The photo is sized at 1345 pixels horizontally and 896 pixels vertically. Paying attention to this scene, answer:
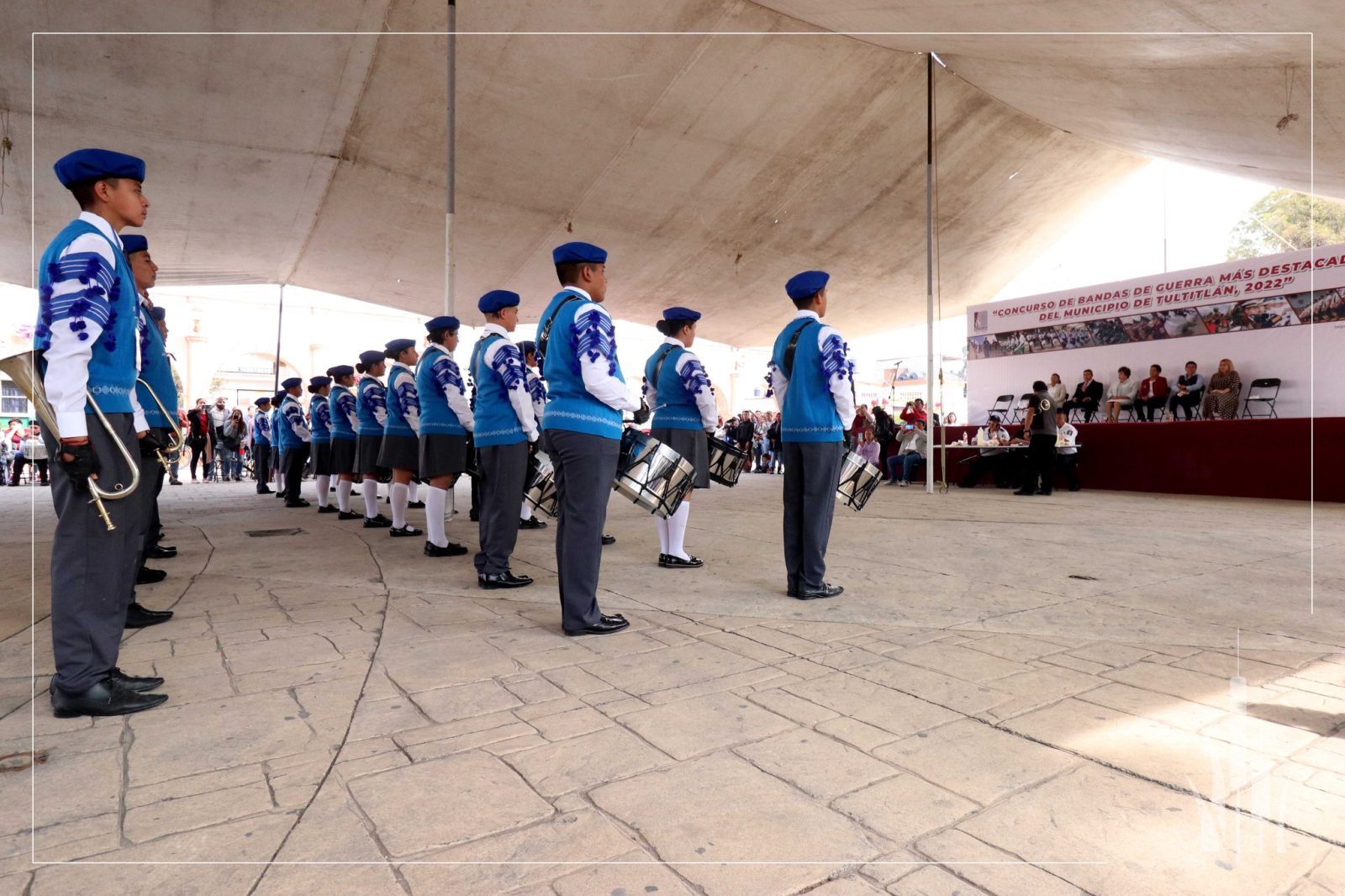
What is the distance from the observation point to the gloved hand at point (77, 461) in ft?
7.02

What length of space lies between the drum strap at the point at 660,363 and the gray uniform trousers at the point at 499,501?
1489 mm

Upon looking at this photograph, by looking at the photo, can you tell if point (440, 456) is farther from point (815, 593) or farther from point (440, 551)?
point (815, 593)

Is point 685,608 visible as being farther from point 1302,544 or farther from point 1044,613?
point 1302,544

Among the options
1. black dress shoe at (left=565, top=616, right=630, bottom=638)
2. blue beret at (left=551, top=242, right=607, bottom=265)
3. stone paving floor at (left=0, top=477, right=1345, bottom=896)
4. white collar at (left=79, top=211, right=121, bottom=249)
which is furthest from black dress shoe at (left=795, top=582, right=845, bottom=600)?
white collar at (left=79, top=211, right=121, bottom=249)

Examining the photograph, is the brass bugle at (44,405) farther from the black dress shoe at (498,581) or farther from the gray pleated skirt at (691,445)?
the gray pleated skirt at (691,445)

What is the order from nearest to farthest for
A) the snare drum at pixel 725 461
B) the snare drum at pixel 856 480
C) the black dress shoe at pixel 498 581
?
the black dress shoe at pixel 498 581
the snare drum at pixel 856 480
the snare drum at pixel 725 461

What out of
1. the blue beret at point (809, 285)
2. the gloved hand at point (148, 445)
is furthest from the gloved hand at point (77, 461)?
the blue beret at point (809, 285)

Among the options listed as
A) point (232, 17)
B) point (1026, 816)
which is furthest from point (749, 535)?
point (232, 17)

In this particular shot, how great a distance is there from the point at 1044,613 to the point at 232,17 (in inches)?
304

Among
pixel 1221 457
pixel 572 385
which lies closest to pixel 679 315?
pixel 572 385

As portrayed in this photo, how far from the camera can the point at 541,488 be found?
173 inches

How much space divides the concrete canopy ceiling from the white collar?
9.11ft

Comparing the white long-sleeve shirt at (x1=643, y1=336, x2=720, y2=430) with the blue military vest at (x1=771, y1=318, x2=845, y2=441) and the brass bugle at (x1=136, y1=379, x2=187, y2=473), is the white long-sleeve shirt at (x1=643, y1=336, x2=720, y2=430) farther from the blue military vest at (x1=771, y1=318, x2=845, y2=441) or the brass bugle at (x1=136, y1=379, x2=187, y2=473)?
the brass bugle at (x1=136, y1=379, x2=187, y2=473)

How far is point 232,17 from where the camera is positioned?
21.4ft
